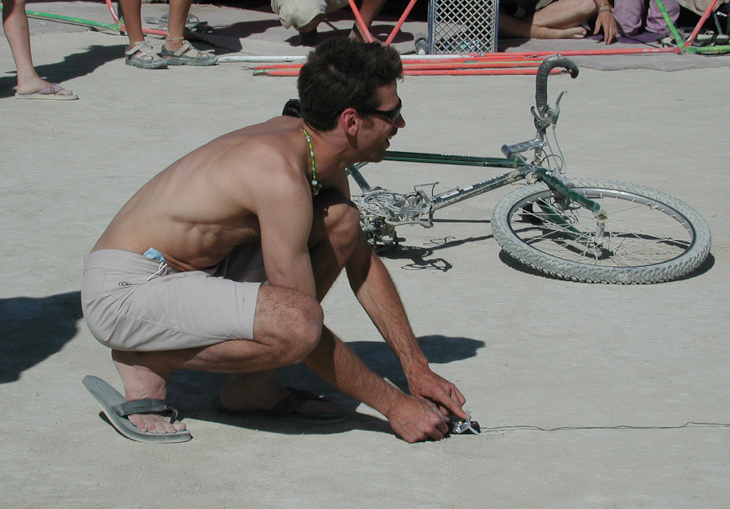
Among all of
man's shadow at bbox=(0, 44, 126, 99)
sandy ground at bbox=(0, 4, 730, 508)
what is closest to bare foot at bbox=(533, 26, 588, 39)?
sandy ground at bbox=(0, 4, 730, 508)

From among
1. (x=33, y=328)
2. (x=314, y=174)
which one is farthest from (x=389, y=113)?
(x=33, y=328)

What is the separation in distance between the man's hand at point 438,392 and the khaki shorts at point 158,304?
57 centimetres

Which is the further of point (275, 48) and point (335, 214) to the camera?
point (275, 48)

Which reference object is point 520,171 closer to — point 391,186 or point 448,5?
point 391,186

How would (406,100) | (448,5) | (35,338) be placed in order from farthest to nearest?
1. (448,5)
2. (406,100)
3. (35,338)

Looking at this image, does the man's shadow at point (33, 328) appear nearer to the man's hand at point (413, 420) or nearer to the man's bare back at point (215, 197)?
Answer: the man's bare back at point (215, 197)

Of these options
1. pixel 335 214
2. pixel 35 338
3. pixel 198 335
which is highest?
pixel 335 214

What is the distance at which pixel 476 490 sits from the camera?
90.2 inches

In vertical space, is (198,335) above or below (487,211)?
above

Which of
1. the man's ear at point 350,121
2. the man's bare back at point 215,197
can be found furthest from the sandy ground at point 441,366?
the man's ear at point 350,121

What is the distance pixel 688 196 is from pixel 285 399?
111 inches

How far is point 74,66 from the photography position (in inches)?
290

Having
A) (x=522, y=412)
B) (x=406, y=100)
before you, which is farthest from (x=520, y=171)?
(x=406, y=100)

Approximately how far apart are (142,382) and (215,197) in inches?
22.9
